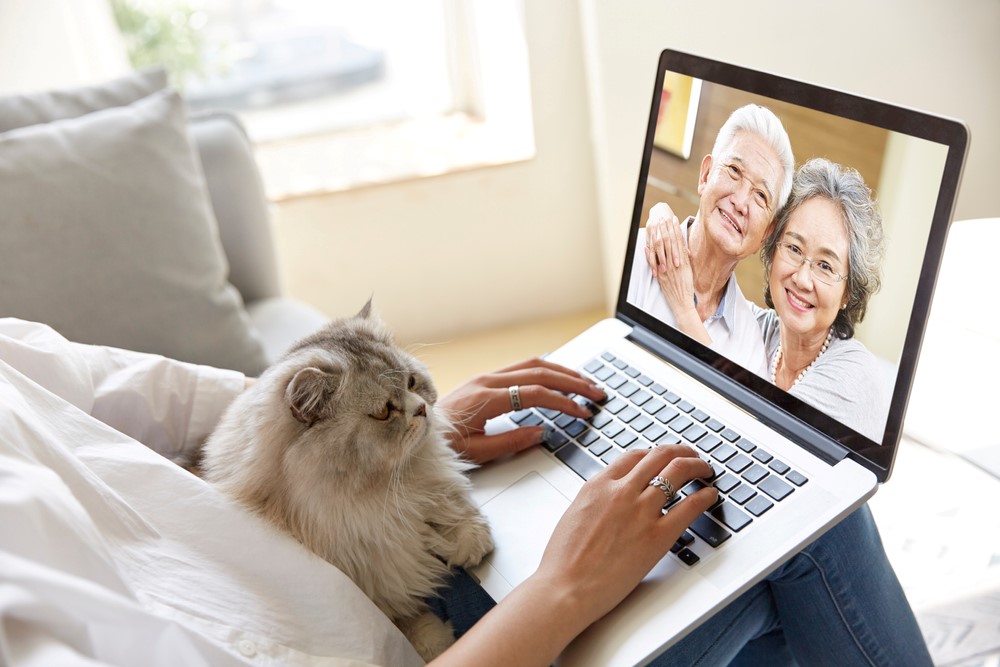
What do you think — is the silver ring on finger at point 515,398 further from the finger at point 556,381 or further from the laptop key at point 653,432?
the laptop key at point 653,432

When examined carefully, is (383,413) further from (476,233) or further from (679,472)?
(476,233)

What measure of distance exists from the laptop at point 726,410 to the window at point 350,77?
1167mm

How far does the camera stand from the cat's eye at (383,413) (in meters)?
0.94

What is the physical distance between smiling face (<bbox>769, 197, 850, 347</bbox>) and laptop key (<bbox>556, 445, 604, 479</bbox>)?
290 mm

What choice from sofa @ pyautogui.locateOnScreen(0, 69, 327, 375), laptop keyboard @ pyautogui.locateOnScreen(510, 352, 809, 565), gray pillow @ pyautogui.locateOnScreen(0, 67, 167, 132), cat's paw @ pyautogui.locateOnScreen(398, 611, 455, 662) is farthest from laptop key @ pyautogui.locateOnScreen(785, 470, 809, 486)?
gray pillow @ pyautogui.locateOnScreen(0, 67, 167, 132)

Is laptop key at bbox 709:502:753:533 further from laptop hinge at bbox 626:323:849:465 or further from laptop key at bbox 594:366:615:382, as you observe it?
laptop key at bbox 594:366:615:382

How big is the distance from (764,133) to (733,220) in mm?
110

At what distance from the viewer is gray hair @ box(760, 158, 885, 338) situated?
2.76 feet

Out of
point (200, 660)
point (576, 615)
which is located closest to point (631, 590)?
point (576, 615)

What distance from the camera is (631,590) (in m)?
0.81

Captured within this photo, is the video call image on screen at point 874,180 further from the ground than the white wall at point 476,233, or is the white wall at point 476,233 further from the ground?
the video call image on screen at point 874,180

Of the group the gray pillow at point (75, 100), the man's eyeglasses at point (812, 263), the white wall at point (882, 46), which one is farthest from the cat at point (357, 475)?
the white wall at point (882, 46)

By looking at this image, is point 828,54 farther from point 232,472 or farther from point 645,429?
point 232,472

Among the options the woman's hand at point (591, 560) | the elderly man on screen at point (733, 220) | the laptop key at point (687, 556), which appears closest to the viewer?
the woman's hand at point (591, 560)
